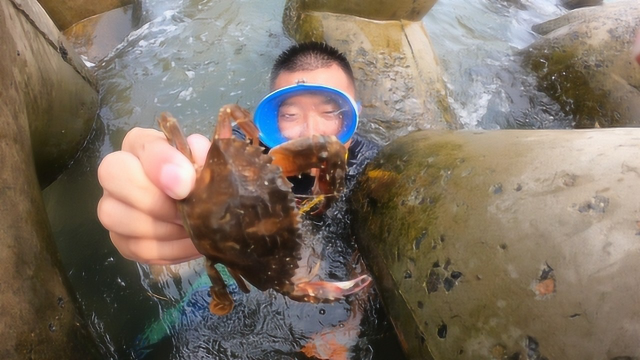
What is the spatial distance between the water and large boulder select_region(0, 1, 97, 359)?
0.61m

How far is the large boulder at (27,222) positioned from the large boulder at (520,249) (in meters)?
1.51

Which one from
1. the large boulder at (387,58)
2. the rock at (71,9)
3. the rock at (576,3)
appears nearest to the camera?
the large boulder at (387,58)

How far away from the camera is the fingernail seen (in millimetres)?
1296

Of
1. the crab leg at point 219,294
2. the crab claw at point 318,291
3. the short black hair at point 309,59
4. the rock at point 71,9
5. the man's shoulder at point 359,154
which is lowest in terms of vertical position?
the man's shoulder at point 359,154

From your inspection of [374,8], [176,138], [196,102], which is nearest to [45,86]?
[176,138]

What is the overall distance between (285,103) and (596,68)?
3.40m

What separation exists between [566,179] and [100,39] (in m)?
4.86

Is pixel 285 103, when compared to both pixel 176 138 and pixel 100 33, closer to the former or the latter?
pixel 176 138

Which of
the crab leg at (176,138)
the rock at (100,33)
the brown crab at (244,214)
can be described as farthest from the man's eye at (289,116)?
the rock at (100,33)

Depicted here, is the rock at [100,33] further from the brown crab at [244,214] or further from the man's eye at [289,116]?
the brown crab at [244,214]

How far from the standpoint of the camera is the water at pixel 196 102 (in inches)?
99.9

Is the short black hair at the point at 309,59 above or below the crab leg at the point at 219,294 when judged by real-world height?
above

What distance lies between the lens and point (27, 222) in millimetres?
1737

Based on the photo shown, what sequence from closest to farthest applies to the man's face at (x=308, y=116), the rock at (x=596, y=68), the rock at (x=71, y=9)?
the man's face at (x=308, y=116) < the rock at (x=596, y=68) < the rock at (x=71, y=9)
